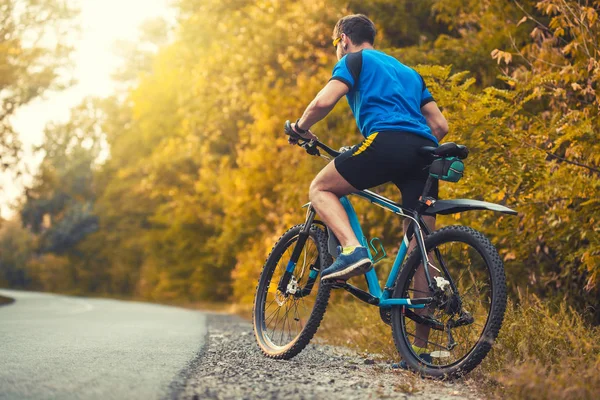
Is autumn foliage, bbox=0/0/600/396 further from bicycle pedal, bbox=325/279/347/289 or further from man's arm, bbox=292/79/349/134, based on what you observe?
bicycle pedal, bbox=325/279/347/289

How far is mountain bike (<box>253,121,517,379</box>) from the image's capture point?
4254 millimetres

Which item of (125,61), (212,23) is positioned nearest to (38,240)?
(125,61)

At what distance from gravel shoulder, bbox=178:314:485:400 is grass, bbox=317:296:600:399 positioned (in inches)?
10.3

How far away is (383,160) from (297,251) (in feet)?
3.63

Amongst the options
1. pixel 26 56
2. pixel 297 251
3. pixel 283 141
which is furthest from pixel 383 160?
pixel 26 56

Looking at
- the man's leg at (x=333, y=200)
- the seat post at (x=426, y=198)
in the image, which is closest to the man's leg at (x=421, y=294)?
the seat post at (x=426, y=198)

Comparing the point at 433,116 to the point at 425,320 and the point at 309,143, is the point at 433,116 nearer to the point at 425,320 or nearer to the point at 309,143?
the point at 309,143

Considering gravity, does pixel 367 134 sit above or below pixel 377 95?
below

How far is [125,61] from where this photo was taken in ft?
142

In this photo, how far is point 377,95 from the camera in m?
4.82

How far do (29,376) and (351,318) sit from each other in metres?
4.65

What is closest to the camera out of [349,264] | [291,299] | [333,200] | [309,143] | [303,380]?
[303,380]

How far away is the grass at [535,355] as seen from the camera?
11.5 ft

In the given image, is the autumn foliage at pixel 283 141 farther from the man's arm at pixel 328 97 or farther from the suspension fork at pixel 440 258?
the man's arm at pixel 328 97
